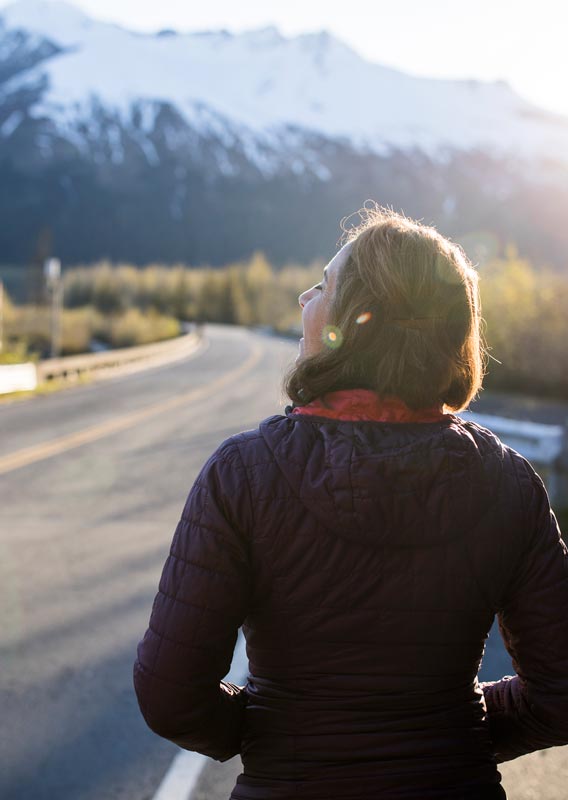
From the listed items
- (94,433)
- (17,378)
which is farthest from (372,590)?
(17,378)

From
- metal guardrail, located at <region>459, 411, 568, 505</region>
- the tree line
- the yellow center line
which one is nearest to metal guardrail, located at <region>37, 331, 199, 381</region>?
the tree line

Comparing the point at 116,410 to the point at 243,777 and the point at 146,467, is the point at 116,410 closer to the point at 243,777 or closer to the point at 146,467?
the point at 146,467

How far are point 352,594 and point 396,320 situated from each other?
0.53 metres

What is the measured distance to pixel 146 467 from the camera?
11.8m

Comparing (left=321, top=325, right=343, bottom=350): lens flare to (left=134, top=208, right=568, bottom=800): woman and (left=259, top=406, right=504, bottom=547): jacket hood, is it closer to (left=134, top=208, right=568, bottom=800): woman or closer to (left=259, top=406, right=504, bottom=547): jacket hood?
(left=134, top=208, right=568, bottom=800): woman

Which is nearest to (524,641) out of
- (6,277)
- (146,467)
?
(146,467)

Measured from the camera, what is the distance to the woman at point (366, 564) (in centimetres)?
172

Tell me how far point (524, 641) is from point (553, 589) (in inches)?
5.3

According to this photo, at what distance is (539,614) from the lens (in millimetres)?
1846

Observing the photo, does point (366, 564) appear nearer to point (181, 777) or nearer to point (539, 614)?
point (539, 614)

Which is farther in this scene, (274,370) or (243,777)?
(274,370)

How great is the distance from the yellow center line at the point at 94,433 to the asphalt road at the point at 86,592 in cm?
4

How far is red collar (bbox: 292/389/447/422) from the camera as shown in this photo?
1.79 meters

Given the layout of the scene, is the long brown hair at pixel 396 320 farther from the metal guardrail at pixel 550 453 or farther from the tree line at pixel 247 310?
the metal guardrail at pixel 550 453
